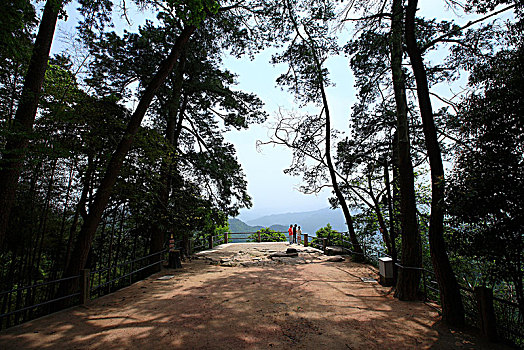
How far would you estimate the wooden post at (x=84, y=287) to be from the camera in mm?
4922

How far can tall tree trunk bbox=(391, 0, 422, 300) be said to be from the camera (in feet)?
17.0

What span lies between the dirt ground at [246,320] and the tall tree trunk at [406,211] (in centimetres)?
43

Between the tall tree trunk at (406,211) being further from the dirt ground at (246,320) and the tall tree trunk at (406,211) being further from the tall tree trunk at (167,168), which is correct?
the tall tree trunk at (167,168)

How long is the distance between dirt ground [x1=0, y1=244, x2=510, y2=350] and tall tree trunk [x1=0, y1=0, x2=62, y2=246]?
2.30 m

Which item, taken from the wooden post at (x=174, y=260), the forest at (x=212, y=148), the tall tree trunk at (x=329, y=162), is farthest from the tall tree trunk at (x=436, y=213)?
the wooden post at (x=174, y=260)

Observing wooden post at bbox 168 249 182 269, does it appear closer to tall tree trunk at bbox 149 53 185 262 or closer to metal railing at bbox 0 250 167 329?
metal railing at bbox 0 250 167 329

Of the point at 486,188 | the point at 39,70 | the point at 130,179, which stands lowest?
the point at 486,188

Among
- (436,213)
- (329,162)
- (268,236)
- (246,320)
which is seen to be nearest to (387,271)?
(436,213)

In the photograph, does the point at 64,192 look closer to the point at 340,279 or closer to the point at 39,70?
the point at 39,70

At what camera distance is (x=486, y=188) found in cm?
297

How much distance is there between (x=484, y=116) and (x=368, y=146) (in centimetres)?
661

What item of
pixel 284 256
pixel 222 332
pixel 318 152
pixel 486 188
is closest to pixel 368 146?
→ pixel 318 152

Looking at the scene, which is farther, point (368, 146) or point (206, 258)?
point (206, 258)

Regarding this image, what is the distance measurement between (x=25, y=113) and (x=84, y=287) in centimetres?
361
